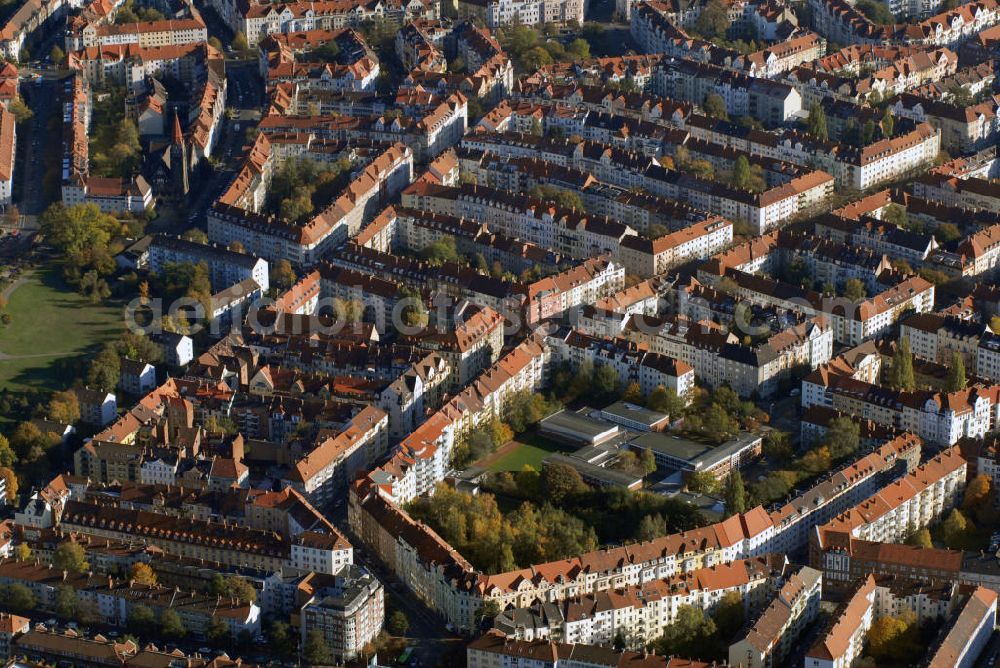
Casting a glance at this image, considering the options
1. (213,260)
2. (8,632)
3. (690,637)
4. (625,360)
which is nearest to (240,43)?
(213,260)

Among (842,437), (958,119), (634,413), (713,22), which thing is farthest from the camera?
(713,22)

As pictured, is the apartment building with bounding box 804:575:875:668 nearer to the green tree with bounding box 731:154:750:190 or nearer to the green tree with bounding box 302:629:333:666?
the green tree with bounding box 302:629:333:666

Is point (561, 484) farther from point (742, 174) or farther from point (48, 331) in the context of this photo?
point (742, 174)

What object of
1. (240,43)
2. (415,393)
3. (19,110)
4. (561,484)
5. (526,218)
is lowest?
(561,484)

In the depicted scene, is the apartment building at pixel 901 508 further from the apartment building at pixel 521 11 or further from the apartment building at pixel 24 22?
the apartment building at pixel 24 22

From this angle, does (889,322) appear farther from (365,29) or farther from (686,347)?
(365,29)

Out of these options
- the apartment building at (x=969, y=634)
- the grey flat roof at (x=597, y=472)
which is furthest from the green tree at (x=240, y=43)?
the apartment building at (x=969, y=634)
